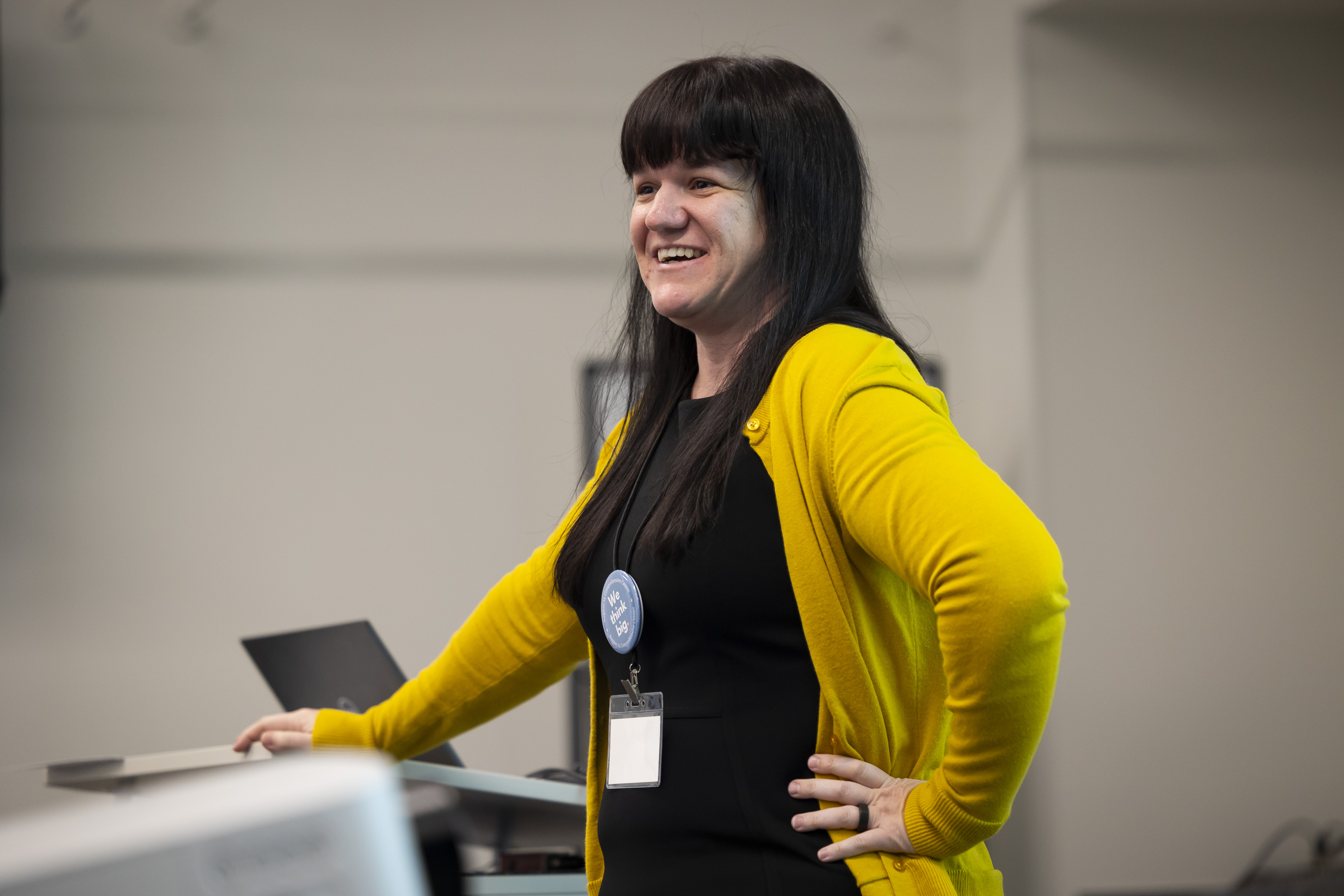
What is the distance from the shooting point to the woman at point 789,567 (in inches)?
35.2

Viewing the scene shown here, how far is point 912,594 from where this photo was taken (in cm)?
102

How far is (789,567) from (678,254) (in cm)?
37

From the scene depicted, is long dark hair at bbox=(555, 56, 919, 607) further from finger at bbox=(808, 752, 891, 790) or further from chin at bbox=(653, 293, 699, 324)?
finger at bbox=(808, 752, 891, 790)

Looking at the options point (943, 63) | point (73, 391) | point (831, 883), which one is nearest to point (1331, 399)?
point (943, 63)

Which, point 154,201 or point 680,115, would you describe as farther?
point 154,201

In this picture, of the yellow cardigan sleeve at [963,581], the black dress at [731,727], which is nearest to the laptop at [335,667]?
the black dress at [731,727]

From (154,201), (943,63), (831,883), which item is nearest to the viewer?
(831,883)

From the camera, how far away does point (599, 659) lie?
3.91 ft

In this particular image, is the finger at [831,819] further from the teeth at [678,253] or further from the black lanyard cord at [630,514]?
the teeth at [678,253]

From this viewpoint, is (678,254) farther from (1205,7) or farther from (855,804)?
(1205,7)

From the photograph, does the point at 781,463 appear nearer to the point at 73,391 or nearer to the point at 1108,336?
the point at 1108,336

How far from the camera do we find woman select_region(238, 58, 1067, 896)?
0.89 metres

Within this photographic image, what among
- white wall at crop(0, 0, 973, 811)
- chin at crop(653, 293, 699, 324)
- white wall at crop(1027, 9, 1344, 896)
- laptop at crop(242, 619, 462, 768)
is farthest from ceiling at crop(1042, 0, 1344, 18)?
laptop at crop(242, 619, 462, 768)

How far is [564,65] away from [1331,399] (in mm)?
2639
